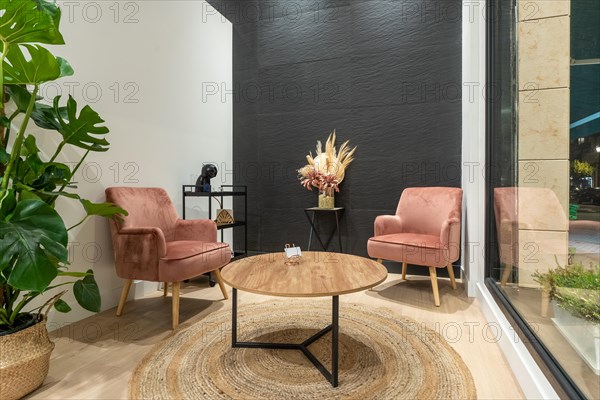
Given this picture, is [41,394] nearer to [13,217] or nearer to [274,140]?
[13,217]

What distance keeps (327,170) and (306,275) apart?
2035 mm

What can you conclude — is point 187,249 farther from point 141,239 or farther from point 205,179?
point 205,179

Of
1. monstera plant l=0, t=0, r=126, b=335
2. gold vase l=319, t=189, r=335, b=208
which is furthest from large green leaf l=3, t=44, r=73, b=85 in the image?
gold vase l=319, t=189, r=335, b=208

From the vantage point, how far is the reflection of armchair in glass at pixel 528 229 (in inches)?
62.9

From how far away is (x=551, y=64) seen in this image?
5.63 feet

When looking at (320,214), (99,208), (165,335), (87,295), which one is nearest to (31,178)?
(99,208)

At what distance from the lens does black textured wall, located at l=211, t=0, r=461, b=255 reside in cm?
362

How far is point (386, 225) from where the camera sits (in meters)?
3.28

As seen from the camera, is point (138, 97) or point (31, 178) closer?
point (31, 178)

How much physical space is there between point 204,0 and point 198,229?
277 cm

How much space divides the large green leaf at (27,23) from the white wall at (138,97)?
913 mm

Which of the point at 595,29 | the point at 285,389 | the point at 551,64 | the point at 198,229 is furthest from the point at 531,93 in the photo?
the point at 198,229

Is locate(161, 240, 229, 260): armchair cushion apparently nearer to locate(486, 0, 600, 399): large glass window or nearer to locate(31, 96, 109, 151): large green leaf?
locate(31, 96, 109, 151): large green leaf

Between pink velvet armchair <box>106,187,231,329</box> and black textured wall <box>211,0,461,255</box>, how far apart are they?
1.48 m
